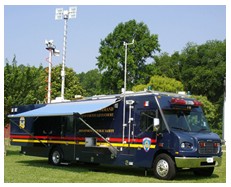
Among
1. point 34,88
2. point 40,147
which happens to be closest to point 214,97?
point 34,88

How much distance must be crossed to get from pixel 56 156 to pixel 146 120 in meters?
6.10

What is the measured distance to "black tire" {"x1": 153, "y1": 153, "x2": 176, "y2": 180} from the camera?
525 inches

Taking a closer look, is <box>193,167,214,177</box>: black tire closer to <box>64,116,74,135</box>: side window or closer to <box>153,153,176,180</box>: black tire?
<box>153,153,176,180</box>: black tire

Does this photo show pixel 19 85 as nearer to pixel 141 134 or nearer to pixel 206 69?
pixel 141 134

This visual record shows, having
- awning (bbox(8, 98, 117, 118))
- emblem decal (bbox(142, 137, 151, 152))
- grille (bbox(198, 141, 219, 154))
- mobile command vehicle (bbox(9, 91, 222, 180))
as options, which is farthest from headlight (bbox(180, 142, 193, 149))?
awning (bbox(8, 98, 117, 118))

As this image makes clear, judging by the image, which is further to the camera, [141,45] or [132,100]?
[141,45]

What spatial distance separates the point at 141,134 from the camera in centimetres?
1450

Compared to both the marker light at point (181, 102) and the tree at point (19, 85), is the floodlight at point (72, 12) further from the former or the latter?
the marker light at point (181, 102)

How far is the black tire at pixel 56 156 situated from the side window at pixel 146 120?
17.7 feet

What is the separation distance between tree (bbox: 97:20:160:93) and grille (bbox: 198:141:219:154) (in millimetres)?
34326

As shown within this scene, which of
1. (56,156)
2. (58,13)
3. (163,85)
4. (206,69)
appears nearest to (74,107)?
(56,156)

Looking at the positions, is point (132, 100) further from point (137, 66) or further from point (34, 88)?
point (137, 66)

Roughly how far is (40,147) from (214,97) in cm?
3885

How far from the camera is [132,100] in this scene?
594 inches
